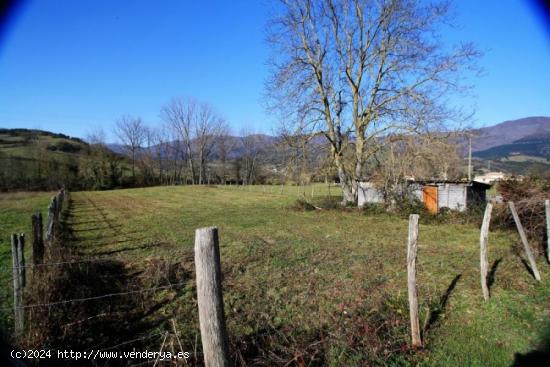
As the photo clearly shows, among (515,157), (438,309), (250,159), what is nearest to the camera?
(438,309)

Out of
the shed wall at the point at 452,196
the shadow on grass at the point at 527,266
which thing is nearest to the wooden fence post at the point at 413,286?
the shadow on grass at the point at 527,266

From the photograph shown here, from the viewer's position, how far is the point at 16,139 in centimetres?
6412

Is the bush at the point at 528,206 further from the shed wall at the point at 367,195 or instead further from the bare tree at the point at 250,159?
the bare tree at the point at 250,159

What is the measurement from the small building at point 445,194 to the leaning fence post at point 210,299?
19.5 m

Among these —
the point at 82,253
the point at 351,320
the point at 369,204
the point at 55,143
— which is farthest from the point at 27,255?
the point at 55,143

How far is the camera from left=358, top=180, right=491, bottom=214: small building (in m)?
19.8

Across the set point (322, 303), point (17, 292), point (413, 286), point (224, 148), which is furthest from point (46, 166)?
point (413, 286)

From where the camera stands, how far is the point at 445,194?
20.5 meters

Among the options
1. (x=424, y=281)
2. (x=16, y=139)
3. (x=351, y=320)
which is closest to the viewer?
(x=351, y=320)

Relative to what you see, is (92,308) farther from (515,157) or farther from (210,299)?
(515,157)

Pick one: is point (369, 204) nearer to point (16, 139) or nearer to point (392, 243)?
point (392, 243)

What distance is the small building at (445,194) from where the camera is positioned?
19.8m

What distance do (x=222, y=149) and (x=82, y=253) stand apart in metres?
65.8

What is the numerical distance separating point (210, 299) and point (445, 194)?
2136cm
